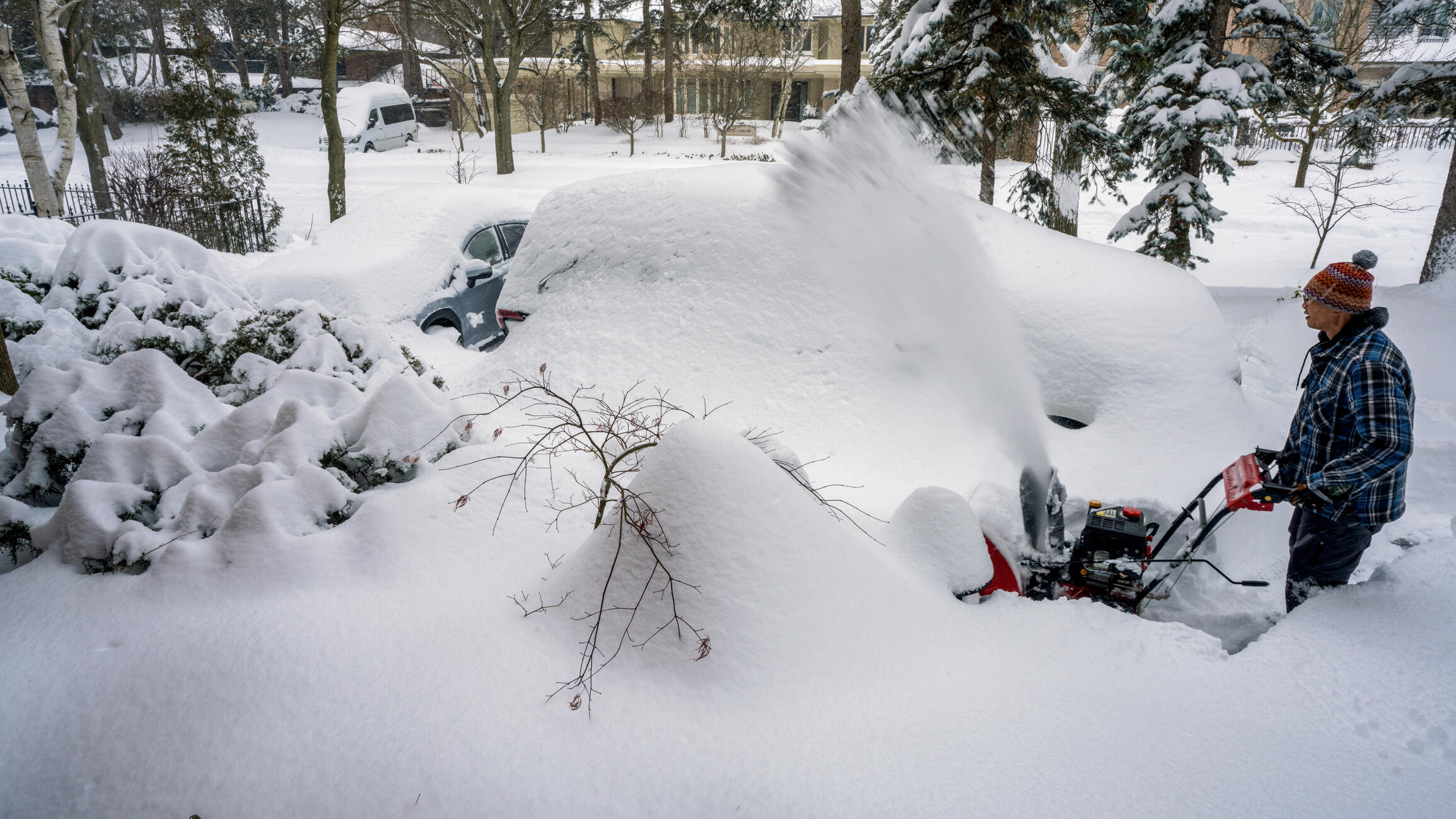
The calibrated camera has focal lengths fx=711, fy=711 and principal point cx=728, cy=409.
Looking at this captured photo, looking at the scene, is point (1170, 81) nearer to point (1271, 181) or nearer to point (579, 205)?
point (579, 205)

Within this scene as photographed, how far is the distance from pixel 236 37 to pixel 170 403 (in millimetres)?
40204

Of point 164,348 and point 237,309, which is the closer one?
point 164,348

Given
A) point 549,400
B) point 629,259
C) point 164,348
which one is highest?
point 629,259

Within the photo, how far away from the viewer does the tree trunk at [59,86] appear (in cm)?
959

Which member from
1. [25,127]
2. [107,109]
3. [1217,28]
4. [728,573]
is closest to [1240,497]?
[728,573]

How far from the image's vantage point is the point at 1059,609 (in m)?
2.98

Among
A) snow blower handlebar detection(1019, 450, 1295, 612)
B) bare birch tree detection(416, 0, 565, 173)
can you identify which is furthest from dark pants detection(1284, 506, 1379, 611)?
bare birch tree detection(416, 0, 565, 173)

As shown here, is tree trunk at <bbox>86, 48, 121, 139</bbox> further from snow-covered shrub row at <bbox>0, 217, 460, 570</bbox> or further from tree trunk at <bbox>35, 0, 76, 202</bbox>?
snow-covered shrub row at <bbox>0, 217, 460, 570</bbox>

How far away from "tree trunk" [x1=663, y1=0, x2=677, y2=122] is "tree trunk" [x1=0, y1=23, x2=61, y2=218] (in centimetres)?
2592

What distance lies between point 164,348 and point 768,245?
12.6 ft

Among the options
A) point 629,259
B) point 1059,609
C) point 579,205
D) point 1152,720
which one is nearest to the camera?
point 1152,720

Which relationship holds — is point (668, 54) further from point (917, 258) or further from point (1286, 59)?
point (917, 258)

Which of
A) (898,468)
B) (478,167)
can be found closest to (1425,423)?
(898,468)

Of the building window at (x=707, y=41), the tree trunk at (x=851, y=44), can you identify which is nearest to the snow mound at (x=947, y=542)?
the tree trunk at (x=851, y=44)
